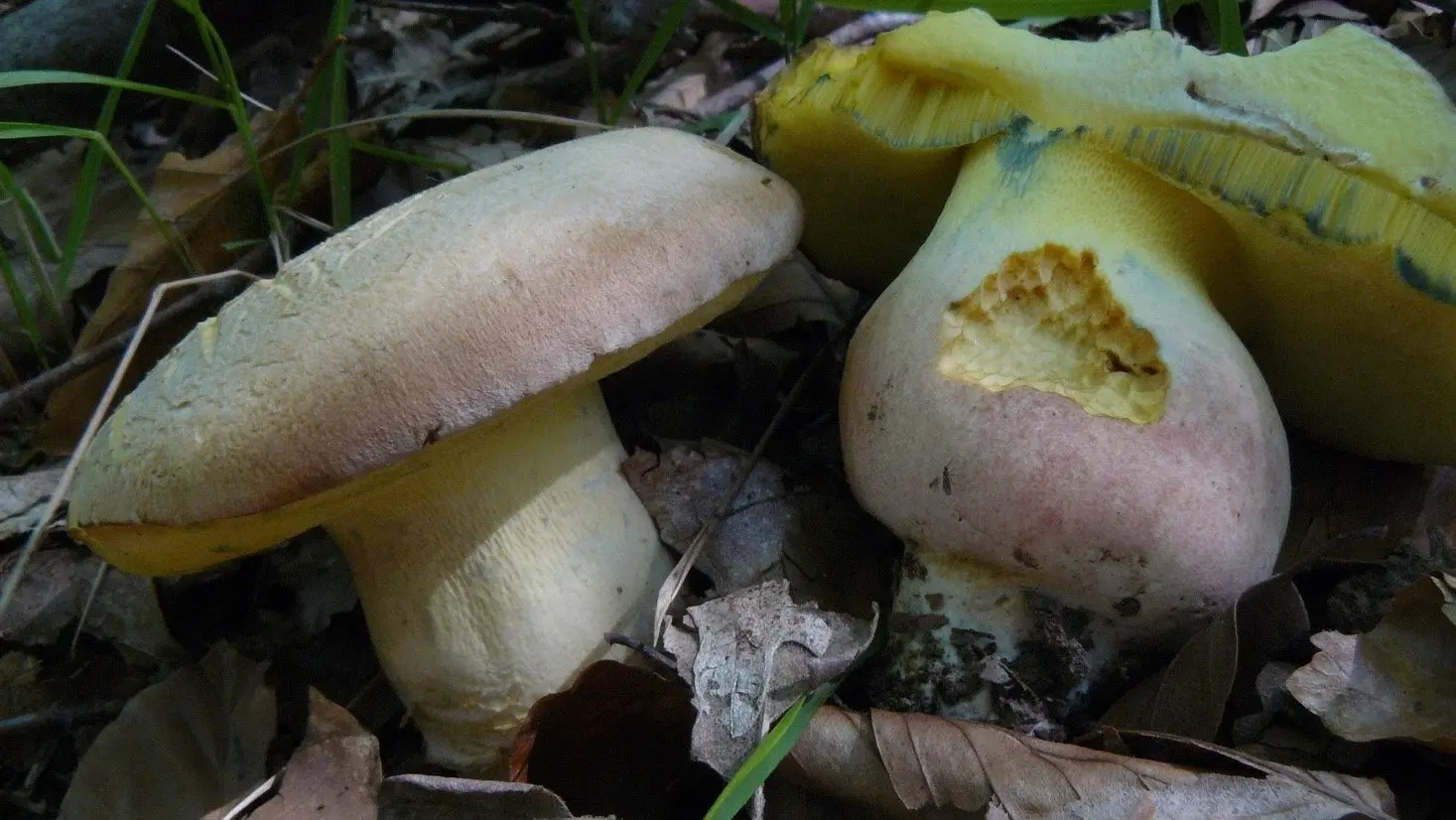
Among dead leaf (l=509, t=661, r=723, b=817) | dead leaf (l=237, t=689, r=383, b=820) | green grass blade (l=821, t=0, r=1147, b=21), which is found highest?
green grass blade (l=821, t=0, r=1147, b=21)

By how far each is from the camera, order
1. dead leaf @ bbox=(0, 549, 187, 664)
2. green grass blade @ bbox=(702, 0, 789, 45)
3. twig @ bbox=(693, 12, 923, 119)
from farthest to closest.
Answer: twig @ bbox=(693, 12, 923, 119) → green grass blade @ bbox=(702, 0, 789, 45) → dead leaf @ bbox=(0, 549, 187, 664)

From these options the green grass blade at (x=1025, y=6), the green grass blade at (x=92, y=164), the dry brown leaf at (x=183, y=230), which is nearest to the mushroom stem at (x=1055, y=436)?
the green grass blade at (x=1025, y=6)

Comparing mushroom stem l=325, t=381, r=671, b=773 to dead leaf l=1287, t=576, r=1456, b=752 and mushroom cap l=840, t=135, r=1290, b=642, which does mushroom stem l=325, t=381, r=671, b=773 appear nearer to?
mushroom cap l=840, t=135, r=1290, b=642

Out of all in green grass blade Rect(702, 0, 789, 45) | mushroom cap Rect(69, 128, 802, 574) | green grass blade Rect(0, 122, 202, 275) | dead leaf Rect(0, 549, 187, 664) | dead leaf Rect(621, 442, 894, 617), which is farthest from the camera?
green grass blade Rect(702, 0, 789, 45)

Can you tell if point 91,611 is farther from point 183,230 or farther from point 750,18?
point 750,18

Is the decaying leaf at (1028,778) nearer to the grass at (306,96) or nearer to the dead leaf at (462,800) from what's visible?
the dead leaf at (462,800)

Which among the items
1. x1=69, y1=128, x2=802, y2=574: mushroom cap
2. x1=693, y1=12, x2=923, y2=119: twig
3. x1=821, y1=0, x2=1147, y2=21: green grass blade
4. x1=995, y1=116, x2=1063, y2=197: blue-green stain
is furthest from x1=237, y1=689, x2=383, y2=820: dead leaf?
x1=693, y1=12, x2=923, y2=119: twig

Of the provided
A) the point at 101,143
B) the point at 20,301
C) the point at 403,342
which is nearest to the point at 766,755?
the point at 403,342

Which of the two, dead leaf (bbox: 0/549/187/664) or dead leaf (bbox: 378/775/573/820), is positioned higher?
dead leaf (bbox: 378/775/573/820)
